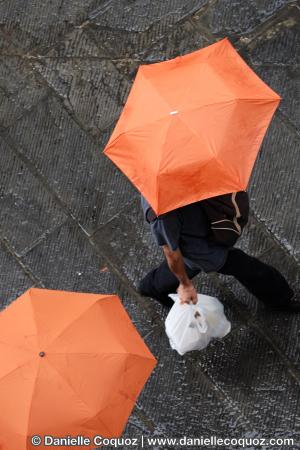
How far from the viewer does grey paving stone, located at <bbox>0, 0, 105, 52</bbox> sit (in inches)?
255

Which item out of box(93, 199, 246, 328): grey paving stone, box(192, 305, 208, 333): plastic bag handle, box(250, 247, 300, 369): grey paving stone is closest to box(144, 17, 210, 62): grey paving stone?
box(93, 199, 246, 328): grey paving stone

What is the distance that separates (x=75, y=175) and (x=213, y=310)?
162 centimetres

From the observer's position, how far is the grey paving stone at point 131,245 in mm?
5793

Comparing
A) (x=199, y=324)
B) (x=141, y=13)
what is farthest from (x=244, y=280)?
(x=141, y=13)

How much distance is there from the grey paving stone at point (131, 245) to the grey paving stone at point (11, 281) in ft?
1.93

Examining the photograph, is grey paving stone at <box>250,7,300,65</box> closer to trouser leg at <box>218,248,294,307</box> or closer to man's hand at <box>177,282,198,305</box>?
trouser leg at <box>218,248,294,307</box>

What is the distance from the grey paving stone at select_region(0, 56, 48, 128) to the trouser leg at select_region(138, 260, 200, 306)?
1851 mm

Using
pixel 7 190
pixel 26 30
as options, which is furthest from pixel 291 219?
pixel 26 30

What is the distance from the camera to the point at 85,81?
6.31m

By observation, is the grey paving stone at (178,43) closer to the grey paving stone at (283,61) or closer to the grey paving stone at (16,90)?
the grey paving stone at (283,61)

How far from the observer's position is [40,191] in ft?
20.0

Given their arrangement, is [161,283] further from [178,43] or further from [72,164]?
[178,43]

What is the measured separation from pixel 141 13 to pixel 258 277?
2.51 metres

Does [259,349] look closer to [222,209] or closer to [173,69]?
[222,209]
